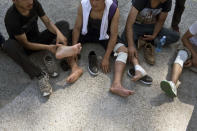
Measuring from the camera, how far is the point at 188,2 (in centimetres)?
250

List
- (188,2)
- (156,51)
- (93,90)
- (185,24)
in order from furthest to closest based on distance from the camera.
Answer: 1. (188,2)
2. (185,24)
3. (156,51)
4. (93,90)

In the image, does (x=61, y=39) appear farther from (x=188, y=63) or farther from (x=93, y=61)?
(x=188, y=63)

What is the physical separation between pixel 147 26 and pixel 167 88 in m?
0.61

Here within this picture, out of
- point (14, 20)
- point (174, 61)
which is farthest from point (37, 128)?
point (174, 61)

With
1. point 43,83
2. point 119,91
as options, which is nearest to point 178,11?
point 119,91

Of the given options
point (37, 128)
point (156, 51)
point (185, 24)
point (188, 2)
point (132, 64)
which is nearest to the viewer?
point (37, 128)

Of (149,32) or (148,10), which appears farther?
(149,32)

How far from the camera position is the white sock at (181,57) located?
180cm

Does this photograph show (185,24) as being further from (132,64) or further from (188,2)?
(132,64)

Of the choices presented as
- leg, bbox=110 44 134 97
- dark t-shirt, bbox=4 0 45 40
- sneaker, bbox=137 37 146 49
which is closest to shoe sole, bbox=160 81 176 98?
leg, bbox=110 44 134 97

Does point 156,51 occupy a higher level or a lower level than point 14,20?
lower

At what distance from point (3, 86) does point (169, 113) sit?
1.17 meters

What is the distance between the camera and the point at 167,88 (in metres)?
1.60

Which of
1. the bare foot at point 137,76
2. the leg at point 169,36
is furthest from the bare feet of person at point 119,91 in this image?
the leg at point 169,36
